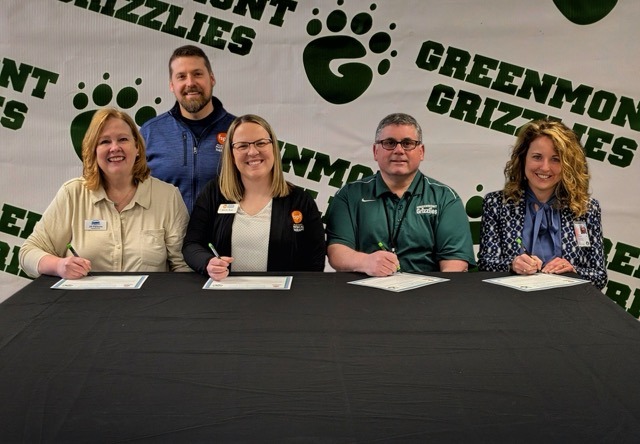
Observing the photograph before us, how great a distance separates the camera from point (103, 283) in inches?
76.9

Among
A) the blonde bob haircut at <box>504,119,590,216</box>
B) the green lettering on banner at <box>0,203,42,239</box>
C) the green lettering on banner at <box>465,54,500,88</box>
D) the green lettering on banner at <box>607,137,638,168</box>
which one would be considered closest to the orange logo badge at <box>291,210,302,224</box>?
the blonde bob haircut at <box>504,119,590,216</box>

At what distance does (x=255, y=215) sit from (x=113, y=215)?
504 millimetres

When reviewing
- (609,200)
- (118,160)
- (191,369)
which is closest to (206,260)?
(118,160)

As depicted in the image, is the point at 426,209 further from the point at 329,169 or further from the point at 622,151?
the point at 622,151

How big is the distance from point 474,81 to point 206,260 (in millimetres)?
1994

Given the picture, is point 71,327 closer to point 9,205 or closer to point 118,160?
point 118,160

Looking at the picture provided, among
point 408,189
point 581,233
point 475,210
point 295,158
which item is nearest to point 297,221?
point 408,189

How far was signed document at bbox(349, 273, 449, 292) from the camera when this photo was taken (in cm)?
191

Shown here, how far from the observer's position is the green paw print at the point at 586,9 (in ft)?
10.9

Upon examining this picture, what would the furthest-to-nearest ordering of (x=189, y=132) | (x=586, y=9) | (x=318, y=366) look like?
(x=586, y=9) < (x=189, y=132) < (x=318, y=366)

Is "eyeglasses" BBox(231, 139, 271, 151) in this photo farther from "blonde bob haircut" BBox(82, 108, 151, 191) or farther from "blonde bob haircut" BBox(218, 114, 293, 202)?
"blonde bob haircut" BBox(82, 108, 151, 191)

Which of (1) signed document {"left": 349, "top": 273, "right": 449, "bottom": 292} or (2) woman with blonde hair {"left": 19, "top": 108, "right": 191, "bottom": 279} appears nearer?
(1) signed document {"left": 349, "top": 273, "right": 449, "bottom": 292}

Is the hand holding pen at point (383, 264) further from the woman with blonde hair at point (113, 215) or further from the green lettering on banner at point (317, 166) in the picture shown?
the green lettering on banner at point (317, 166)

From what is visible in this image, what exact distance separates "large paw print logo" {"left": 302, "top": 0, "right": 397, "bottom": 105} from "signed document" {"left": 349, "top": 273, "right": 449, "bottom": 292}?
159 centimetres
